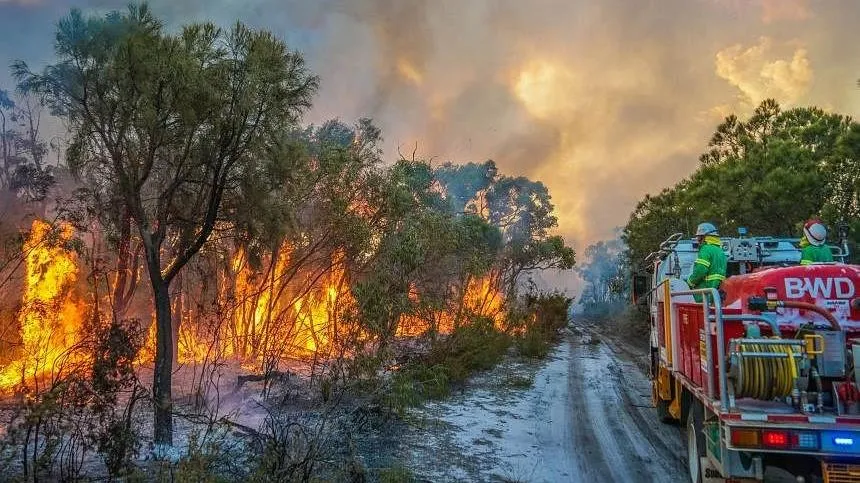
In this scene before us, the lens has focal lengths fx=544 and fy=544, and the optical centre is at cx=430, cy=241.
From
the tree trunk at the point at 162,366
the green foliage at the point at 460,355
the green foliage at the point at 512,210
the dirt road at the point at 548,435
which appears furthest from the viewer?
the green foliage at the point at 512,210

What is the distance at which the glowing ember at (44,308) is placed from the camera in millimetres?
11336

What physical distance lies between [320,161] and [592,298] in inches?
3139

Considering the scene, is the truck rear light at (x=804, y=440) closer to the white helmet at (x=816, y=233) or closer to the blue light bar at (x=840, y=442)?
the blue light bar at (x=840, y=442)

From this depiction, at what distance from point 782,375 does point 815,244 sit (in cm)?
293

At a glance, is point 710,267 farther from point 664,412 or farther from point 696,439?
point 664,412

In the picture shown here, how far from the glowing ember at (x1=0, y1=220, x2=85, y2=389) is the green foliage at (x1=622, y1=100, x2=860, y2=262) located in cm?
1588

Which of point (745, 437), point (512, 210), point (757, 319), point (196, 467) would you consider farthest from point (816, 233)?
point (512, 210)

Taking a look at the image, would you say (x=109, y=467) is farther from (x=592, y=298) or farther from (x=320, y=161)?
(x=592, y=298)

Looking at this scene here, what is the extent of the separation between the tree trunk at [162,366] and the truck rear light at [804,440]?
7119mm

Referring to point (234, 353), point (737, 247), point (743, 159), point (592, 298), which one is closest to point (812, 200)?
point (743, 159)

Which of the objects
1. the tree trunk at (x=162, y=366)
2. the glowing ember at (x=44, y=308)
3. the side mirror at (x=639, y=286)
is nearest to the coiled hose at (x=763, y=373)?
the side mirror at (x=639, y=286)

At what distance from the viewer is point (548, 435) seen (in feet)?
30.1

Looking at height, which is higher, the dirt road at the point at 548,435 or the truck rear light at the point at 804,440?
the truck rear light at the point at 804,440

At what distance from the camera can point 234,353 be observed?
16891 mm
